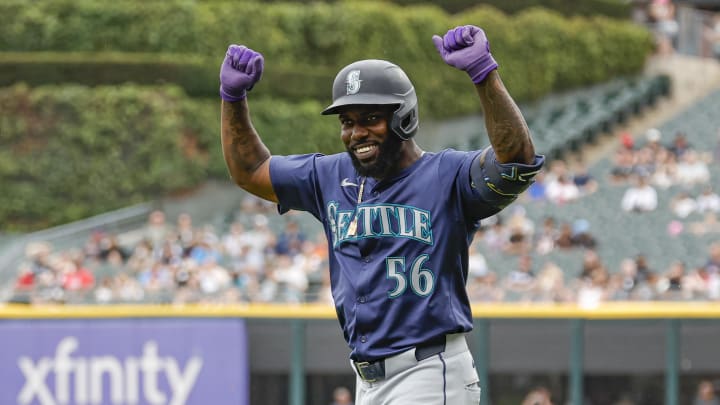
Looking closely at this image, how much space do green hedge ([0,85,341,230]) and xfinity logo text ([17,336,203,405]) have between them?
12.5 meters

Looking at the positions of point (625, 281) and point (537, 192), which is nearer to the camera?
point (625, 281)

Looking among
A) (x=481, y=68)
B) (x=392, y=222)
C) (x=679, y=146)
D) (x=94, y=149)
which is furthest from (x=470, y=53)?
(x=94, y=149)

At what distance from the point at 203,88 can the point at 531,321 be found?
1504 centimetres

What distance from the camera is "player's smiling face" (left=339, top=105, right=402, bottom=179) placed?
4324 mm

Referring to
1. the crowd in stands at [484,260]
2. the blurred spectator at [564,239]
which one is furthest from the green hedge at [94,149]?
the blurred spectator at [564,239]

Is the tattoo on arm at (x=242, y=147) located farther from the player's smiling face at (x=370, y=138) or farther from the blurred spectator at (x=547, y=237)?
the blurred spectator at (x=547, y=237)

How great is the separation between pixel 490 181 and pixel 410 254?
0.40 m

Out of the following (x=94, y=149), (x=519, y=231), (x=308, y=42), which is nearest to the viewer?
(x=519, y=231)

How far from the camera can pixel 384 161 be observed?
14.3ft

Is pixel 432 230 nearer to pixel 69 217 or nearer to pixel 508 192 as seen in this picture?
pixel 508 192

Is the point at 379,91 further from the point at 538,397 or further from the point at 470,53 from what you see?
the point at 538,397

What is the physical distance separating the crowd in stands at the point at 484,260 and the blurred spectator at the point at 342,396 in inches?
35.1

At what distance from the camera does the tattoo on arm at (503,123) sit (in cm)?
404

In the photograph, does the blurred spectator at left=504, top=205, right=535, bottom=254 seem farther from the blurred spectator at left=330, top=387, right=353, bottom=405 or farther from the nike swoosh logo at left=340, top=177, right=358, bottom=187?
the nike swoosh logo at left=340, top=177, right=358, bottom=187
